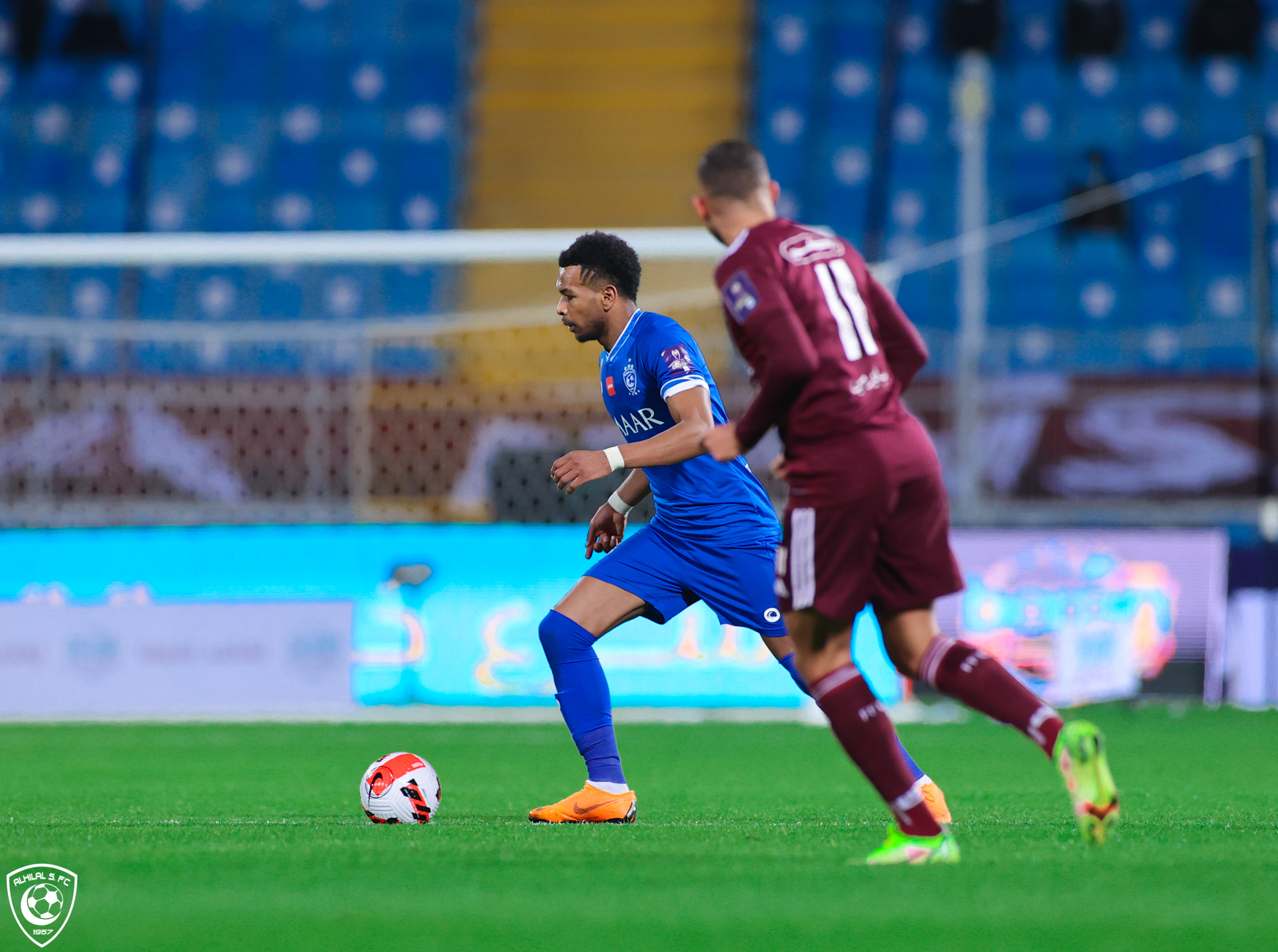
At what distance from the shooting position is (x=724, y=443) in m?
3.79

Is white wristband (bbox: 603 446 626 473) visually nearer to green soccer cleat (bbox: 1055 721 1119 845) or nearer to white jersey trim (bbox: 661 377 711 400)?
white jersey trim (bbox: 661 377 711 400)

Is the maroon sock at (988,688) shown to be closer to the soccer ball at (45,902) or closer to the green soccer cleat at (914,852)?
the green soccer cleat at (914,852)

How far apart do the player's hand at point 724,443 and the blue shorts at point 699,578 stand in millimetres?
1256

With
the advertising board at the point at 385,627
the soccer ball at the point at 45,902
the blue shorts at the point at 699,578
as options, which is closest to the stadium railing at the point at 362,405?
the advertising board at the point at 385,627

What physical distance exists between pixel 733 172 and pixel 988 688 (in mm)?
1283

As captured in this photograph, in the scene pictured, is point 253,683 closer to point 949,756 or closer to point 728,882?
point 949,756

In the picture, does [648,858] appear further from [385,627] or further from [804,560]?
[385,627]

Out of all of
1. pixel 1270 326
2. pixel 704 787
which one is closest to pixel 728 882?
pixel 704 787

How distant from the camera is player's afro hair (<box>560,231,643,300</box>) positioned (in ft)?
16.6

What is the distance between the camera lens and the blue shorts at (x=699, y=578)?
5.03 metres

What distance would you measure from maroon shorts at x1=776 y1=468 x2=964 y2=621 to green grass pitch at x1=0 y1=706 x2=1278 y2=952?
0.58 metres

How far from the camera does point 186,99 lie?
17.5 m

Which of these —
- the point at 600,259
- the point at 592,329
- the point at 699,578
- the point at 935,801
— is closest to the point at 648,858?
the point at 935,801

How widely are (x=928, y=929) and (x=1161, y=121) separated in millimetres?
15207
